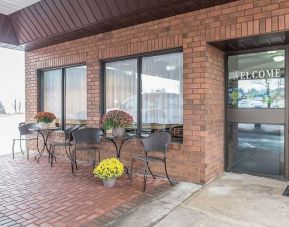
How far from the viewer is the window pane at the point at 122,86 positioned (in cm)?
536

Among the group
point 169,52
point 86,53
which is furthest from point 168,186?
point 86,53

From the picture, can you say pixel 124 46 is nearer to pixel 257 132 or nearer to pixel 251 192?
pixel 257 132

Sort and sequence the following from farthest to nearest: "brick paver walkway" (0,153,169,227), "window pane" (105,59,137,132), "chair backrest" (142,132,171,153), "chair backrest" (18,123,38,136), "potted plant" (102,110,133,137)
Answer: "chair backrest" (18,123,38,136) < "window pane" (105,59,137,132) < "potted plant" (102,110,133,137) < "chair backrest" (142,132,171,153) < "brick paver walkway" (0,153,169,227)

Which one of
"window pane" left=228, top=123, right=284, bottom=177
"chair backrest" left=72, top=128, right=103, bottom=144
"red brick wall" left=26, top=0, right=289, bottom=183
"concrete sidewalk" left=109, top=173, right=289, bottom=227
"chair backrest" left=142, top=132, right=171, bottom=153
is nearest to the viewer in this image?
"concrete sidewalk" left=109, top=173, right=289, bottom=227

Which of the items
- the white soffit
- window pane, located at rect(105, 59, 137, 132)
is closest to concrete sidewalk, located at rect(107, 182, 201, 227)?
window pane, located at rect(105, 59, 137, 132)

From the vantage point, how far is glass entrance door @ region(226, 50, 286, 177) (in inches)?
173

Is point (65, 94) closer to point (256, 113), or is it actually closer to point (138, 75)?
point (138, 75)

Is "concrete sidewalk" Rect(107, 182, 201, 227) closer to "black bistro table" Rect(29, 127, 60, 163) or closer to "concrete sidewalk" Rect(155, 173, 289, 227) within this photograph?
"concrete sidewalk" Rect(155, 173, 289, 227)

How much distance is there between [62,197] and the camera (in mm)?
3697

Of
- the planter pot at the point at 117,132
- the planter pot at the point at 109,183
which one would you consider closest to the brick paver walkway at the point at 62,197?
the planter pot at the point at 109,183

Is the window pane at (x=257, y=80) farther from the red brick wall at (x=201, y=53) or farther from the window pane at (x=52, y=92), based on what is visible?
the window pane at (x=52, y=92)

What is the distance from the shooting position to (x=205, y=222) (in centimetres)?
293

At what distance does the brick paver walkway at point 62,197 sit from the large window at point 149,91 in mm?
1060

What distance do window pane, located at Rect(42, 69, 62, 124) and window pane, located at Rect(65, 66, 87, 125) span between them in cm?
31
